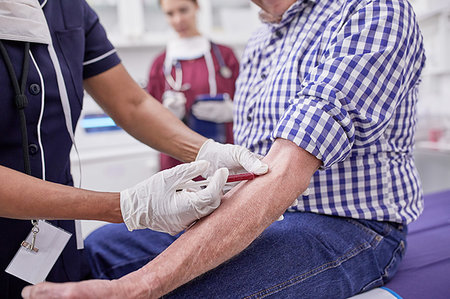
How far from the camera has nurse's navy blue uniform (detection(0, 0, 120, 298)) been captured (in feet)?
3.03

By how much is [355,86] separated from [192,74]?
1871 mm

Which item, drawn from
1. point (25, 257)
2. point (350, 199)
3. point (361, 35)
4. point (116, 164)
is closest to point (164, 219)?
point (25, 257)

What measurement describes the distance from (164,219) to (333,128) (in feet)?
Result: 1.28

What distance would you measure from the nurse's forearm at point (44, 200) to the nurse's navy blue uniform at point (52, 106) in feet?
0.65

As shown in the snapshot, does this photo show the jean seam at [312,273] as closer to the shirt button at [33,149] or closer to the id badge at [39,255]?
the id badge at [39,255]

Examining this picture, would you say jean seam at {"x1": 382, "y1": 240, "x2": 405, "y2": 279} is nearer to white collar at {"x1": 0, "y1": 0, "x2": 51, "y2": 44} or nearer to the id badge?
the id badge

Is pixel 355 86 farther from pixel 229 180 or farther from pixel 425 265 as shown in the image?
pixel 425 265

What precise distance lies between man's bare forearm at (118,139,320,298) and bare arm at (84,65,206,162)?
1.23 ft

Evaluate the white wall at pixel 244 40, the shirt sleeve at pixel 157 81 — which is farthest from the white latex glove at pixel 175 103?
the white wall at pixel 244 40

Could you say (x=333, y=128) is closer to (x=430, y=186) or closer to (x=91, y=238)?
(x=91, y=238)

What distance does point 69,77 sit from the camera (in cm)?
104

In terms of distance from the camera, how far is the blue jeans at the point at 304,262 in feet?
2.69

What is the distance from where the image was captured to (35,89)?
3.09 ft

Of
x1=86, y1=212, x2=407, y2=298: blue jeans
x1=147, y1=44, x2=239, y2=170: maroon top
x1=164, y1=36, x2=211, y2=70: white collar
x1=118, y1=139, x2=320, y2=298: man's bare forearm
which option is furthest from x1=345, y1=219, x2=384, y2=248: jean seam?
x1=164, y1=36, x2=211, y2=70: white collar
